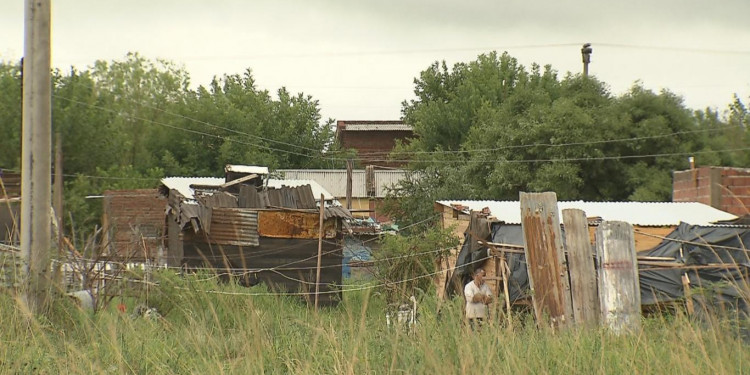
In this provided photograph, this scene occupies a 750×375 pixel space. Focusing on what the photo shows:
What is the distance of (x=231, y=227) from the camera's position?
2327cm

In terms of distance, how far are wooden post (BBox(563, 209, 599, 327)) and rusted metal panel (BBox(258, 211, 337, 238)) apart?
1257 cm

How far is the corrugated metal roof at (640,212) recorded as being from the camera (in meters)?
17.8

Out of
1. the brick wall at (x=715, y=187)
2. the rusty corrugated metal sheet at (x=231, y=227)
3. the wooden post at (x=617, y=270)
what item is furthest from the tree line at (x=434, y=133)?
the wooden post at (x=617, y=270)

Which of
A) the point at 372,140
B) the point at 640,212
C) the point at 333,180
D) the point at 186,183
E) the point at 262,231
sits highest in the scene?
the point at 372,140

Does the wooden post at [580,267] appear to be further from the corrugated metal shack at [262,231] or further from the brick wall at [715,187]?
the corrugated metal shack at [262,231]

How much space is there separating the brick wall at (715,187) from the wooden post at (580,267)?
23.2 feet

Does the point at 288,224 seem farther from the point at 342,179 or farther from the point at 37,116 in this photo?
the point at 342,179

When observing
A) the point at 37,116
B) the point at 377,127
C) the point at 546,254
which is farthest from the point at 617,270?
the point at 377,127

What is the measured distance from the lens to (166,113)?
52.5 m

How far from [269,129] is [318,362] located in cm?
4911

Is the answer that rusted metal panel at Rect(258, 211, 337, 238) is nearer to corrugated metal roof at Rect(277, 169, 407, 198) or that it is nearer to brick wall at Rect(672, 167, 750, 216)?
brick wall at Rect(672, 167, 750, 216)

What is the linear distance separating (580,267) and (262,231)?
13198 mm

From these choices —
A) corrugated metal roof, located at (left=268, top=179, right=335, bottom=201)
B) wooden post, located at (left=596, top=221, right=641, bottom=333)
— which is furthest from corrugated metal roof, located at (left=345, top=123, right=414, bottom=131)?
wooden post, located at (left=596, top=221, right=641, bottom=333)

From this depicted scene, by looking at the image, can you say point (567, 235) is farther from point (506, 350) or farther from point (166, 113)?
point (166, 113)
